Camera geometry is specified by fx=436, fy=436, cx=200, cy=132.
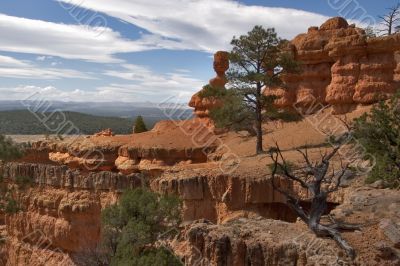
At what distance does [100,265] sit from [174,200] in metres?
4.14

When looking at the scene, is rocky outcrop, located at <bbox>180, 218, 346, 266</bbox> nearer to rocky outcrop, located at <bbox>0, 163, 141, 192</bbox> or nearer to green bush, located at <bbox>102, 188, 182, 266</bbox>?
green bush, located at <bbox>102, 188, 182, 266</bbox>

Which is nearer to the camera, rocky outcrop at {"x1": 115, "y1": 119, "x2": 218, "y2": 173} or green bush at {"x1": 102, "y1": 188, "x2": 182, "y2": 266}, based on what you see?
green bush at {"x1": 102, "y1": 188, "x2": 182, "y2": 266}

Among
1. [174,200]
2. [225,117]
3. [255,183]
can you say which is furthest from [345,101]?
[174,200]

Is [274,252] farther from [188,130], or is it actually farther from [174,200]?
[188,130]

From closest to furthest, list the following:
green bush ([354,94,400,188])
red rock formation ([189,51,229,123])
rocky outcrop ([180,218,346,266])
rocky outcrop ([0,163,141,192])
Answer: rocky outcrop ([180,218,346,266])
green bush ([354,94,400,188])
rocky outcrop ([0,163,141,192])
red rock formation ([189,51,229,123])

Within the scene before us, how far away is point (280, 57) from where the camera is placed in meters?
22.1

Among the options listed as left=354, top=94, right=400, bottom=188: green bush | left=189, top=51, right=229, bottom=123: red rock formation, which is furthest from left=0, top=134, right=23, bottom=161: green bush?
left=189, top=51, right=229, bottom=123: red rock formation

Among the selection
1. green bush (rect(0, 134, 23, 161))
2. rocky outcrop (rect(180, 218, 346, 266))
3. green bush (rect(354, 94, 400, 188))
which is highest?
green bush (rect(354, 94, 400, 188))

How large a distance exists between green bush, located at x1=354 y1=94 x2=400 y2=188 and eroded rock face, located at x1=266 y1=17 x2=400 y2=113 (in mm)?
10812

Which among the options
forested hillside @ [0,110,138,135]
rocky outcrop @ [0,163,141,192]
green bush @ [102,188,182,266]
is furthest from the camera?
forested hillside @ [0,110,138,135]

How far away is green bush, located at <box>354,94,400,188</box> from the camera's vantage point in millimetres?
12922

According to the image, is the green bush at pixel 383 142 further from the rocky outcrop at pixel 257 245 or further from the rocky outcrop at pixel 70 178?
the rocky outcrop at pixel 70 178

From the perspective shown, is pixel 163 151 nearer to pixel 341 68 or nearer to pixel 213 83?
pixel 213 83

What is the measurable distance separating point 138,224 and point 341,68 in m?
18.8
